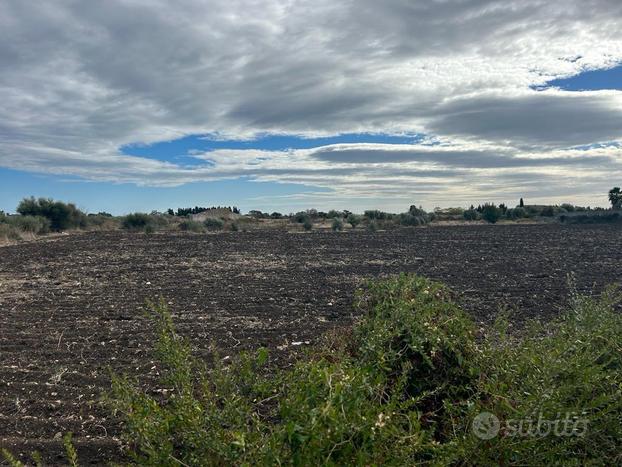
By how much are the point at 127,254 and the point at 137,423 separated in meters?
21.1

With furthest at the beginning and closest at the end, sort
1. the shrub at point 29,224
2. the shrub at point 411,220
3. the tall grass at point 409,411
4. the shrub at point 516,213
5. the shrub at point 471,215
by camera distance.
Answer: the shrub at point 516,213 < the shrub at point 471,215 < the shrub at point 411,220 < the shrub at point 29,224 < the tall grass at point 409,411

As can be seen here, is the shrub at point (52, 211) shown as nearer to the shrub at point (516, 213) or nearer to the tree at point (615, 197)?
the shrub at point (516, 213)

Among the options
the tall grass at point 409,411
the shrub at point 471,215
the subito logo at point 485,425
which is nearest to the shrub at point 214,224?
the shrub at point 471,215

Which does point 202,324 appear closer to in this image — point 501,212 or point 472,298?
point 472,298

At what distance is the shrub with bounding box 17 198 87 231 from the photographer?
41906 mm

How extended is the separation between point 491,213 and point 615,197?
1835 cm

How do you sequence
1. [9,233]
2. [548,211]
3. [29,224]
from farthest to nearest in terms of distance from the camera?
[548,211] → [29,224] → [9,233]

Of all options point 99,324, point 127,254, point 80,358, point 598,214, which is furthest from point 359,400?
point 598,214

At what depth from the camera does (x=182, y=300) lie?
11.8 m

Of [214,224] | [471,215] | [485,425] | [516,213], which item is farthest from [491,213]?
[485,425]

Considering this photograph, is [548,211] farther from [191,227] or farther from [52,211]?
[52,211]

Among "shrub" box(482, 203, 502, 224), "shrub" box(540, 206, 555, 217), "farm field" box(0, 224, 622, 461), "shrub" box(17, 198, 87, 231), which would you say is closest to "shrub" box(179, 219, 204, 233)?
"shrub" box(17, 198, 87, 231)

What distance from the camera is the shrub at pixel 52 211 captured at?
41.9 meters

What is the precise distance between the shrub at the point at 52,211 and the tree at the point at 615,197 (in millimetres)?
60485
